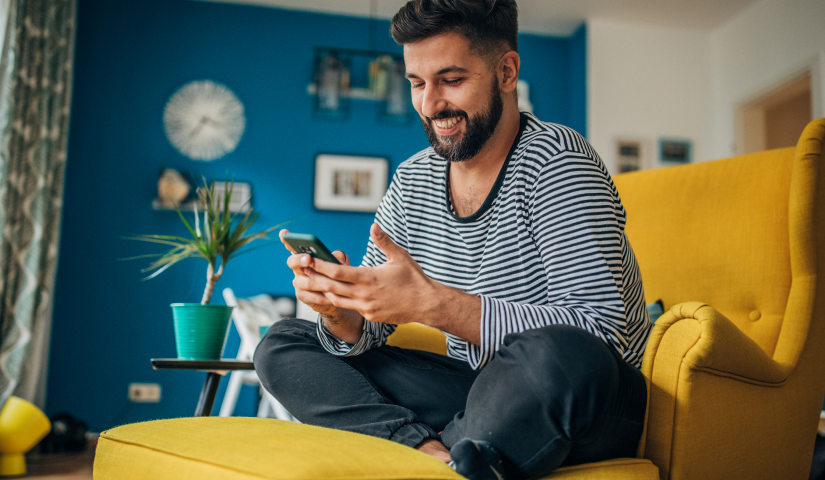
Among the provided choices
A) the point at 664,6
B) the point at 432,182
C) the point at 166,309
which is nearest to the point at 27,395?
the point at 166,309

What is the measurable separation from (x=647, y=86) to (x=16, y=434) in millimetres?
4374

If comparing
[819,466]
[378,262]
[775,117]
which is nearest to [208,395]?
[378,262]

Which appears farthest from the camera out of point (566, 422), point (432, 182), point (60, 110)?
point (60, 110)

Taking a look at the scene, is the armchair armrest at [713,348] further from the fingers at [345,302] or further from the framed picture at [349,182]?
the framed picture at [349,182]

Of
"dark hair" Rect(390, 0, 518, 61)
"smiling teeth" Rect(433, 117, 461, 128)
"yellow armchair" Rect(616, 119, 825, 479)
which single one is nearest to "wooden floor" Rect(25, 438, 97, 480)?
"smiling teeth" Rect(433, 117, 461, 128)

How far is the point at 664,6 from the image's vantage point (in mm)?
4289

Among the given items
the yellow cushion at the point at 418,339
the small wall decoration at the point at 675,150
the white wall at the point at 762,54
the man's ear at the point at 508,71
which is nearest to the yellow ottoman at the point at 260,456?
the yellow cushion at the point at 418,339

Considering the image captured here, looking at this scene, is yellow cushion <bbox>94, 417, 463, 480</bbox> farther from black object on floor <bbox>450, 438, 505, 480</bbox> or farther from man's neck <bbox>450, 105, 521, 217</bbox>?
man's neck <bbox>450, 105, 521, 217</bbox>

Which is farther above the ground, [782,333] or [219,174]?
[219,174]

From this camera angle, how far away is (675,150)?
14.9ft

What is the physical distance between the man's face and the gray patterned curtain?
2.77 meters

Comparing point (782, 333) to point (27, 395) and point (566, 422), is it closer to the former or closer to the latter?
point (566, 422)

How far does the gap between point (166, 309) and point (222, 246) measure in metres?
2.38

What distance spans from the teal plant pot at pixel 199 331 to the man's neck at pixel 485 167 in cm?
81
